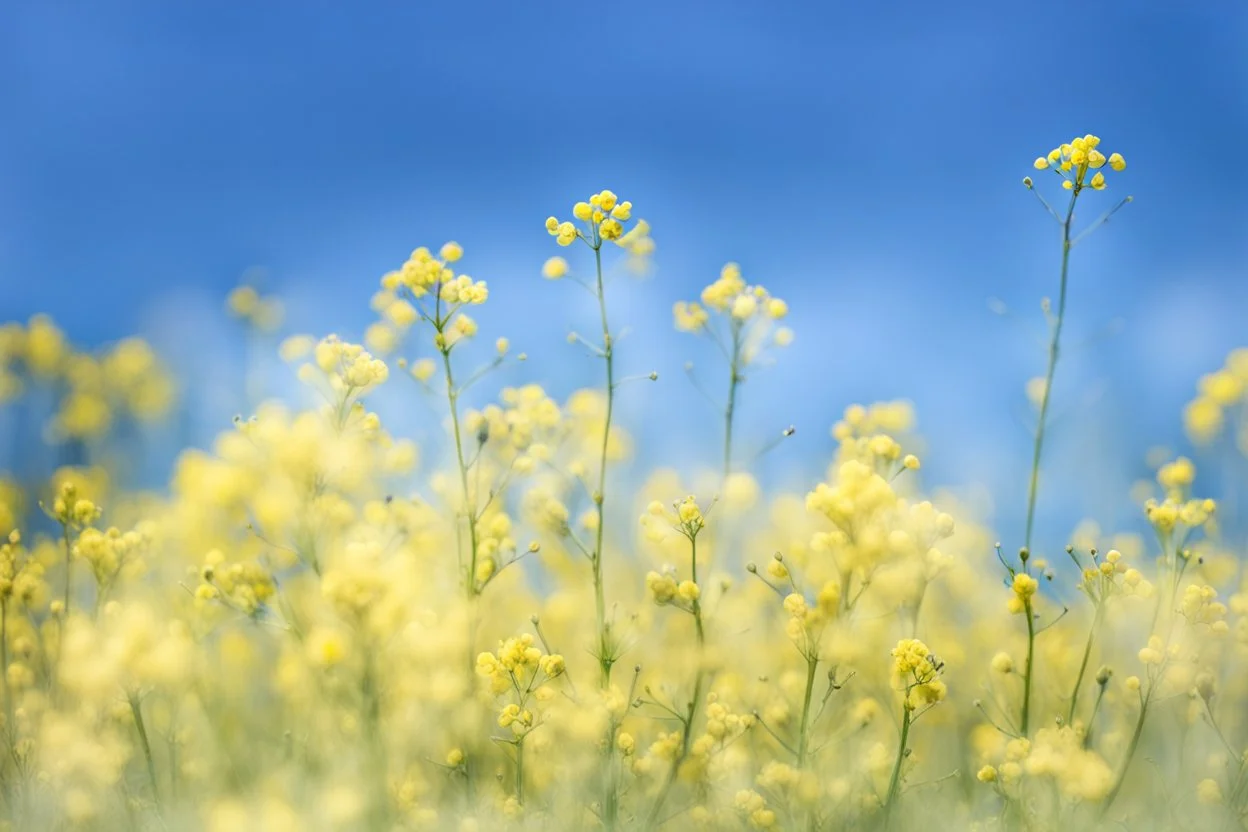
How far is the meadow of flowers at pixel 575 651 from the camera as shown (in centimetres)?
300

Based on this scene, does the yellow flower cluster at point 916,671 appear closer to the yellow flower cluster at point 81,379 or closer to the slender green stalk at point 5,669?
the slender green stalk at point 5,669

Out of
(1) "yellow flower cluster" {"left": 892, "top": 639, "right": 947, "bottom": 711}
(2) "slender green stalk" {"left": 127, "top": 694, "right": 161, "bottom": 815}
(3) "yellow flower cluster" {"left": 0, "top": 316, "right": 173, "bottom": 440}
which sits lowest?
(2) "slender green stalk" {"left": 127, "top": 694, "right": 161, "bottom": 815}

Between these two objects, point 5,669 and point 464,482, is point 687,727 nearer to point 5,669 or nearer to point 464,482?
point 464,482

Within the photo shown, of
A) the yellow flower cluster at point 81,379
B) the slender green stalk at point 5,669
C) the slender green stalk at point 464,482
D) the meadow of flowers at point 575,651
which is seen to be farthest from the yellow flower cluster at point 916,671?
the yellow flower cluster at point 81,379

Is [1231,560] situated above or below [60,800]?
above

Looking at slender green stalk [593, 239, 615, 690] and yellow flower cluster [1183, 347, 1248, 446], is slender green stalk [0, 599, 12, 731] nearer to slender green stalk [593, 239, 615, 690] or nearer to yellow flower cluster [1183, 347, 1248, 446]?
slender green stalk [593, 239, 615, 690]

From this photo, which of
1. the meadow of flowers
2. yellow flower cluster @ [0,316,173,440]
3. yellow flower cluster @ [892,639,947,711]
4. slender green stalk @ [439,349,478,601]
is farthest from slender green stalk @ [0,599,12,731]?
yellow flower cluster @ [0,316,173,440]

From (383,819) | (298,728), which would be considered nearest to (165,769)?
(298,728)

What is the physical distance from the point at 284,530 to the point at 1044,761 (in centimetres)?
227

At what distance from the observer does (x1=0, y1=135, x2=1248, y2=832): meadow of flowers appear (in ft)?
9.84

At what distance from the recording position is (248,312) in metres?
7.14

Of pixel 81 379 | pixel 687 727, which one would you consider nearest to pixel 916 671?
pixel 687 727

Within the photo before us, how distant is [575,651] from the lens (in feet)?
15.4

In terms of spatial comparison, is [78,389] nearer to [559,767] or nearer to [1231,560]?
[559,767]
